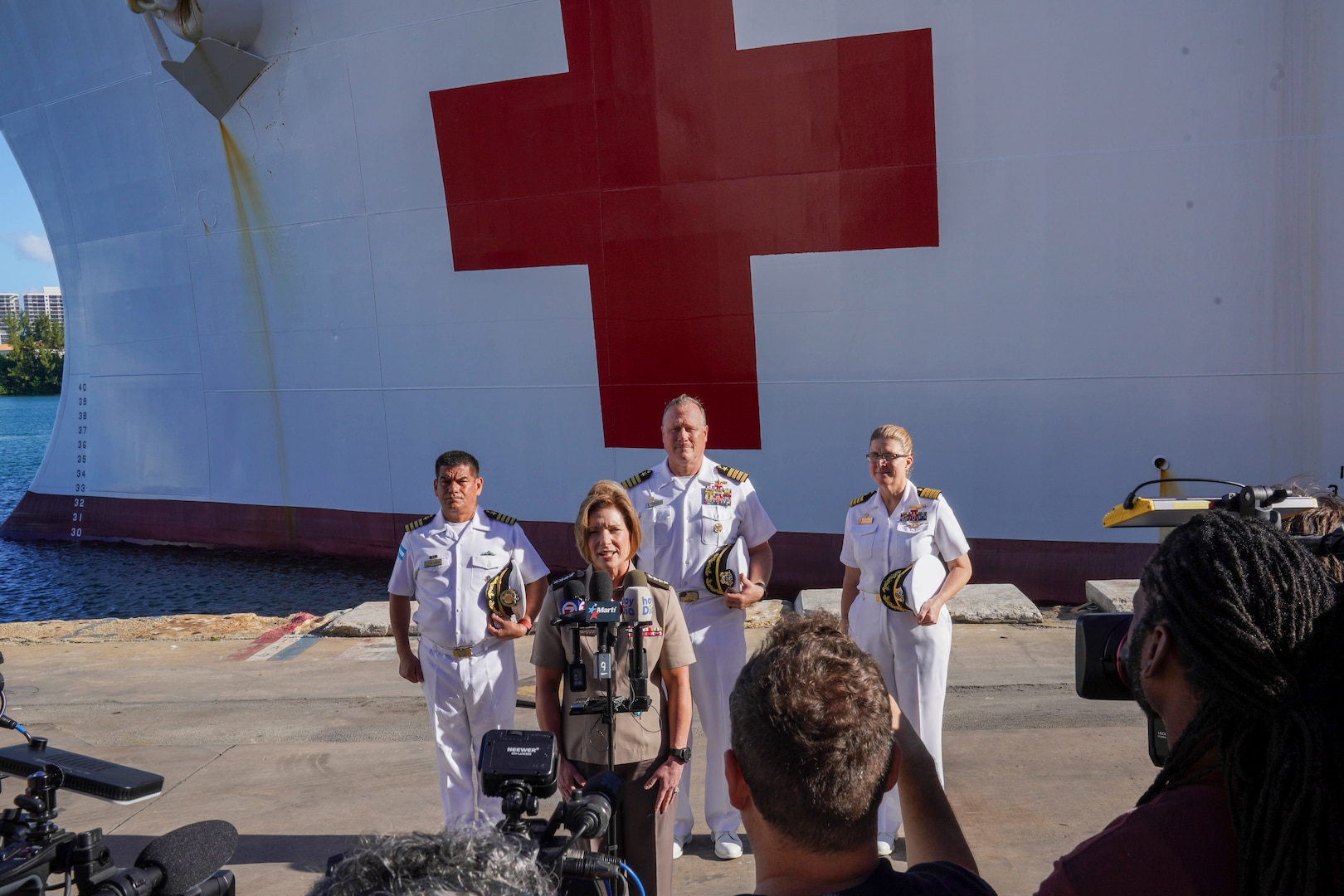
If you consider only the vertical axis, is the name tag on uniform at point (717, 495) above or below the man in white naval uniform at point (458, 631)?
above

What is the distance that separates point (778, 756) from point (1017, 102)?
5.21 m

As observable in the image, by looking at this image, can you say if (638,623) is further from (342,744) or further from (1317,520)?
(342,744)

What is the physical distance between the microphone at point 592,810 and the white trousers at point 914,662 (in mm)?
1554

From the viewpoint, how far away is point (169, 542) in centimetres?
890

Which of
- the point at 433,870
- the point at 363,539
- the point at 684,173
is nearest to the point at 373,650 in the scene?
the point at 363,539

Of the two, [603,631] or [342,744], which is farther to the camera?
[342,744]

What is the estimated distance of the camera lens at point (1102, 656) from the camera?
1125 millimetres

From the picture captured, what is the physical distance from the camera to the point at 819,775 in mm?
906

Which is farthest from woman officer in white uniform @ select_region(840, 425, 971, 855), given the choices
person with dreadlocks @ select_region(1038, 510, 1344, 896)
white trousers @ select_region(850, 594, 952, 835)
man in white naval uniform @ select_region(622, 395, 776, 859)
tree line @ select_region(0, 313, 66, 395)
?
tree line @ select_region(0, 313, 66, 395)

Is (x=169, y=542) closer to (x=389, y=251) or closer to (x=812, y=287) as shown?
(x=389, y=251)

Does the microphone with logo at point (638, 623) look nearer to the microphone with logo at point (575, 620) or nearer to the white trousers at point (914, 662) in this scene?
the microphone with logo at point (575, 620)

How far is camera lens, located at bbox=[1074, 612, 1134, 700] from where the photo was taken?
112 cm

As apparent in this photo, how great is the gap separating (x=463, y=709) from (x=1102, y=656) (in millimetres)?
1916

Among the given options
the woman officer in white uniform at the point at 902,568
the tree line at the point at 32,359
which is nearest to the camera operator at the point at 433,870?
the woman officer in white uniform at the point at 902,568
